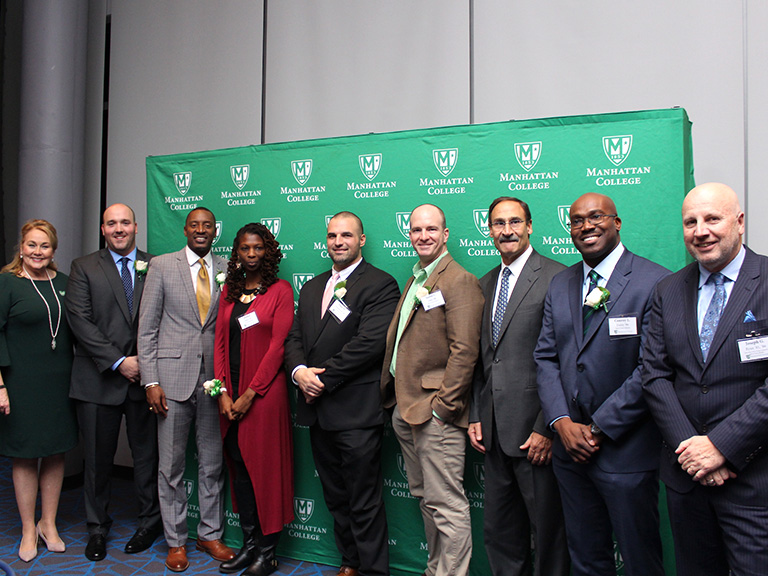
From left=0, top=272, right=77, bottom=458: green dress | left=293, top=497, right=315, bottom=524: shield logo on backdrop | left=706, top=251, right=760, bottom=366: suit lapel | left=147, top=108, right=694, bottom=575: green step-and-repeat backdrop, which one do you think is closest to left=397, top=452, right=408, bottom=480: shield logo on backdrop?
left=147, top=108, right=694, bottom=575: green step-and-repeat backdrop

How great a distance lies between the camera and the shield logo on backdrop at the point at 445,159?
332 centimetres

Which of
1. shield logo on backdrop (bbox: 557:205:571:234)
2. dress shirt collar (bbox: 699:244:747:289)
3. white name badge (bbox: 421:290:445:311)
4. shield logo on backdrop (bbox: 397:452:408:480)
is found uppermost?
shield logo on backdrop (bbox: 557:205:571:234)

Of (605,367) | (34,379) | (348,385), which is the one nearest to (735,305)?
(605,367)

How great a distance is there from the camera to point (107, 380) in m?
3.61

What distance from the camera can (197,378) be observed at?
3.50 metres

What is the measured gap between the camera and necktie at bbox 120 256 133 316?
3.71 metres

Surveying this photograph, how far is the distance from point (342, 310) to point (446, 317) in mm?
617

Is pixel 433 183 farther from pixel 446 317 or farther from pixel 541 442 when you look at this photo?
pixel 541 442

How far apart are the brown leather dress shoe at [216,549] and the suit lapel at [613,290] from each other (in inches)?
100

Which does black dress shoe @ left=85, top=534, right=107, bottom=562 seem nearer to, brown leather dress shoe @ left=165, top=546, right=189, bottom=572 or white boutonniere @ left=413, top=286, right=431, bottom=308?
brown leather dress shoe @ left=165, top=546, right=189, bottom=572

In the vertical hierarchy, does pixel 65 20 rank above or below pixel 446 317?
above

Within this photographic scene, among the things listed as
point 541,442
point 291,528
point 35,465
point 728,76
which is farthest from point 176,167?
point 728,76

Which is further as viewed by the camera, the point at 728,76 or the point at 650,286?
the point at 728,76

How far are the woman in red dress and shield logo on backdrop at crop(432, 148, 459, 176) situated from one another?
112cm
